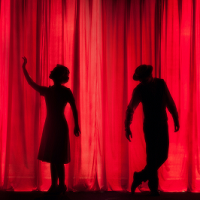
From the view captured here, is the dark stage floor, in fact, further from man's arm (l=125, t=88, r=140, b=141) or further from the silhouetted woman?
man's arm (l=125, t=88, r=140, b=141)

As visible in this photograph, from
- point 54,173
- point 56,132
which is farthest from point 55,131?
point 54,173

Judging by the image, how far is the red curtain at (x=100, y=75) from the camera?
7.30 feet

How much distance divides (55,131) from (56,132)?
1cm

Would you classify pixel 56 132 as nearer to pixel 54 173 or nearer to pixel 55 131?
pixel 55 131

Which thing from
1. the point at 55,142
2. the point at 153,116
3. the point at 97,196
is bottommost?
the point at 97,196

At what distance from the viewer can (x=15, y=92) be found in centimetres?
227

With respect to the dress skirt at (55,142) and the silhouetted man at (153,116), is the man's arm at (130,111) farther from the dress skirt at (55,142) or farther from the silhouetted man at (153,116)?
the dress skirt at (55,142)

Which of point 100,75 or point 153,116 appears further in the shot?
point 100,75

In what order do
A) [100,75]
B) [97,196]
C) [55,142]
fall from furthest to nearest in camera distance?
[100,75] → [97,196] → [55,142]

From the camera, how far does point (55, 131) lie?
182cm

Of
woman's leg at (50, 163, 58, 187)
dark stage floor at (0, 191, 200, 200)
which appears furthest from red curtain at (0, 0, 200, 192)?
woman's leg at (50, 163, 58, 187)

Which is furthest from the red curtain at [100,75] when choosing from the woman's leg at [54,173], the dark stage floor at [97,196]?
the woman's leg at [54,173]

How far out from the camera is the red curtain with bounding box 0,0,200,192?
87.6 inches

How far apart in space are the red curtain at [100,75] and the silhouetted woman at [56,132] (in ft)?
1.20
